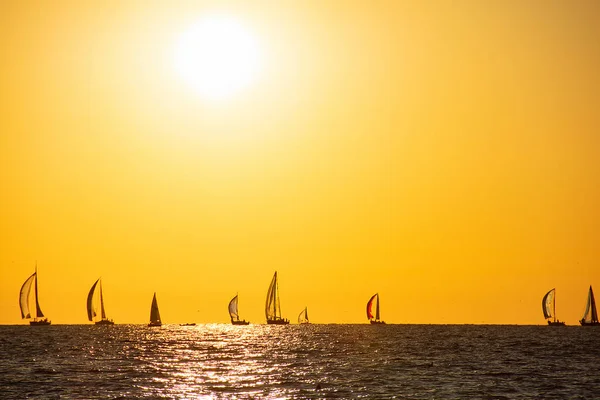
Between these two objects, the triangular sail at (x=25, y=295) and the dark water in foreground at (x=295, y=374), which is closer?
the dark water in foreground at (x=295, y=374)

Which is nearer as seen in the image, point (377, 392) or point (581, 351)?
point (377, 392)

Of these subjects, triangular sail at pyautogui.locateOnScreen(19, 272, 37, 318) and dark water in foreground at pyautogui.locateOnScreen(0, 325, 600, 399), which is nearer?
dark water in foreground at pyautogui.locateOnScreen(0, 325, 600, 399)

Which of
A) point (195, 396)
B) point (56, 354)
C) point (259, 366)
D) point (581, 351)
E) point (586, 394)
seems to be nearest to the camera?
point (195, 396)

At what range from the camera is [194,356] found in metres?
101

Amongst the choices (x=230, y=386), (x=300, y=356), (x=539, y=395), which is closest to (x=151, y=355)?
(x=300, y=356)

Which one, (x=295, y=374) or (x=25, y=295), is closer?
(x=295, y=374)

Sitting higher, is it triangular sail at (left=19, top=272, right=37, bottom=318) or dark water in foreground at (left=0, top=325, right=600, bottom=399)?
triangular sail at (left=19, top=272, right=37, bottom=318)

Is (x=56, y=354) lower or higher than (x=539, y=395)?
higher

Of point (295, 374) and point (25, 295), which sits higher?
point (25, 295)

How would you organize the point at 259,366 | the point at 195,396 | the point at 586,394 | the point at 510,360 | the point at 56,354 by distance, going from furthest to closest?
the point at 56,354
the point at 510,360
the point at 259,366
the point at 586,394
the point at 195,396

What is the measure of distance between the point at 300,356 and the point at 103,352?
88.0 ft

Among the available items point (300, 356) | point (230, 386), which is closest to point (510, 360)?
point (300, 356)

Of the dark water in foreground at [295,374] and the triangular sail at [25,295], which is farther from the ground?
the triangular sail at [25,295]

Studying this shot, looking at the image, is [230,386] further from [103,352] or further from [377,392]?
[103,352]
